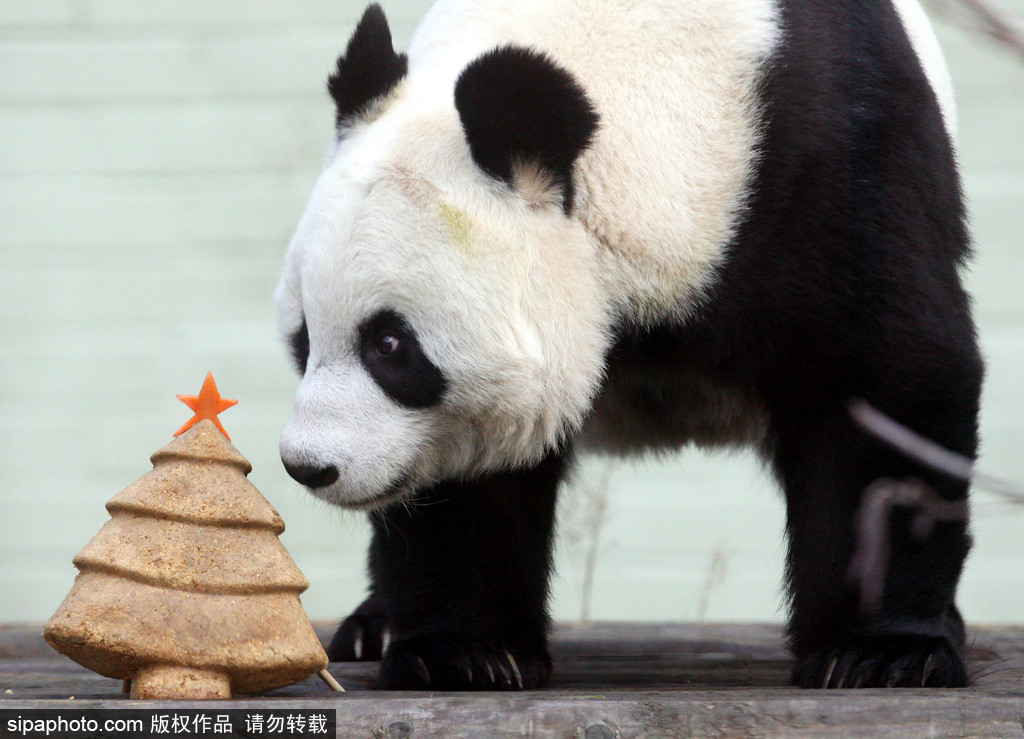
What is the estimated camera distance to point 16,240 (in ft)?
13.5

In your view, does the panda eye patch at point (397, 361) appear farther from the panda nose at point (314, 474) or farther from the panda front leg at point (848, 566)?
the panda front leg at point (848, 566)

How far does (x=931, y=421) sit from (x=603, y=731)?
2.73 ft

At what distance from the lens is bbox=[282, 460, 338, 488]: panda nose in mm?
1946

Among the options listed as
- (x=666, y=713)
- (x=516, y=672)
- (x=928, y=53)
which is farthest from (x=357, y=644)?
(x=928, y=53)

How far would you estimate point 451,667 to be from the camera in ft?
7.33

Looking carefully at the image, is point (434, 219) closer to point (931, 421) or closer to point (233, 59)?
point (931, 421)

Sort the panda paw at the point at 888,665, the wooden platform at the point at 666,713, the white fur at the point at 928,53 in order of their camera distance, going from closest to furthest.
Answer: the wooden platform at the point at 666,713
the panda paw at the point at 888,665
the white fur at the point at 928,53

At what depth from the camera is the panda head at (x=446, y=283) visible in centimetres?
194

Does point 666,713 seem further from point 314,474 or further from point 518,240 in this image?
point 518,240

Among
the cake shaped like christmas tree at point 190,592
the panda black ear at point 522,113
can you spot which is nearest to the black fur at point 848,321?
the panda black ear at point 522,113

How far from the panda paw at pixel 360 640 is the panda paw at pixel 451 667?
486 millimetres

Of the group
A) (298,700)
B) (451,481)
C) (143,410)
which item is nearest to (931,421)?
(451,481)

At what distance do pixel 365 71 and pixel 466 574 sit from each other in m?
0.90

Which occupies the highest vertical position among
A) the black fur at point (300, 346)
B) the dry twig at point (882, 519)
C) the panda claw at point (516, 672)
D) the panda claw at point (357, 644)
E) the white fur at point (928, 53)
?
the white fur at point (928, 53)
